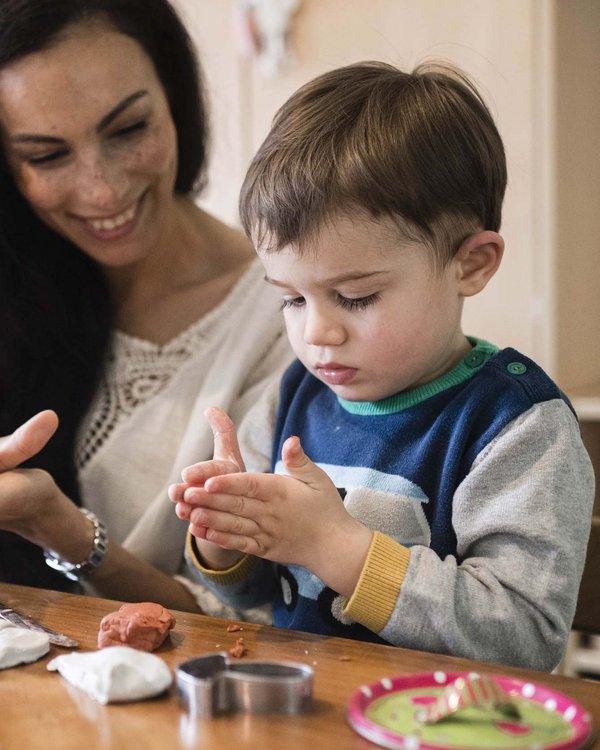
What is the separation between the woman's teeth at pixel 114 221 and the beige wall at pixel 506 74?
91 centimetres

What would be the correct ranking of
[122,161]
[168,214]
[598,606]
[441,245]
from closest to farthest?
[441,245] → [598,606] → [122,161] → [168,214]

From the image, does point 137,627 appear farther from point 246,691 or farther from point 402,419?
point 402,419

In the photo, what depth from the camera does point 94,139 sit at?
4.94ft

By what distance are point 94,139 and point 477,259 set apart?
26.4 inches

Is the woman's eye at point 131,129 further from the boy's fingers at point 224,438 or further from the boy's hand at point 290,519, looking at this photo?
the boy's hand at point 290,519

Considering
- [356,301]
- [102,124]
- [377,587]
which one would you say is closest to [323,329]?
[356,301]

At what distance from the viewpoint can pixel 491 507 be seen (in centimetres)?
101

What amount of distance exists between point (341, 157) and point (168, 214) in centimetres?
76

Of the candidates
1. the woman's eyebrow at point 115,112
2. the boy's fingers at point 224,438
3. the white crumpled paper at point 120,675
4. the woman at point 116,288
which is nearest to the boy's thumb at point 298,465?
the boy's fingers at point 224,438

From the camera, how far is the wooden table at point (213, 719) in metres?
0.70

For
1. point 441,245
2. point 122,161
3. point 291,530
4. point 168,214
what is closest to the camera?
point 291,530

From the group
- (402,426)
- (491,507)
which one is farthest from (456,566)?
(402,426)

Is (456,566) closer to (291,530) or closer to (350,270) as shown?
(291,530)

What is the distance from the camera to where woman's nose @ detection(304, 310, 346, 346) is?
3.43 ft
